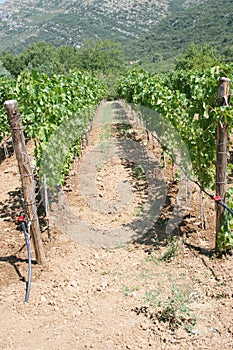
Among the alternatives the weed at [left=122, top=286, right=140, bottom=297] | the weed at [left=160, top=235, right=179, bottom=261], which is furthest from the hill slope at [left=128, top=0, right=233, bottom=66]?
the weed at [left=122, top=286, right=140, bottom=297]

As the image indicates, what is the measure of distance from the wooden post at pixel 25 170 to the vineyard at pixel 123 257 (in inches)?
18.1

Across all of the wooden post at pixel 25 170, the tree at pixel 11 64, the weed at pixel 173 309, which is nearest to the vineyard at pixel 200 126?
the weed at pixel 173 309

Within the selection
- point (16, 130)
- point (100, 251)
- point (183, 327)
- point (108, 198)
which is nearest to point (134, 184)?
point (108, 198)

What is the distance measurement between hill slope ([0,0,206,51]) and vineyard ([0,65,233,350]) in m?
114

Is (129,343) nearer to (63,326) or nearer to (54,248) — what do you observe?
(63,326)

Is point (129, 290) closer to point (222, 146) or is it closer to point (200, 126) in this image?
point (222, 146)

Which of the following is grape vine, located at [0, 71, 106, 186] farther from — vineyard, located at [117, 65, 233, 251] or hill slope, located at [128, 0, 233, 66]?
hill slope, located at [128, 0, 233, 66]

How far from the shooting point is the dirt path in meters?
3.88

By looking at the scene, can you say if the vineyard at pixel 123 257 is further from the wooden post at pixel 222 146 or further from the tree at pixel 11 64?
the tree at pixel 11 64

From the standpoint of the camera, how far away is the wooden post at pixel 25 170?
15.3 ft

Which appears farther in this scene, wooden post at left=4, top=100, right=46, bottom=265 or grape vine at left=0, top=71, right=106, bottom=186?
grape vine at left=0, top=71, right=106, bottom=186

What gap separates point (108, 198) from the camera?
25.6 feet

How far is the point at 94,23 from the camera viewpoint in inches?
5231

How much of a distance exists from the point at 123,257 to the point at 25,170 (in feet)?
6.82
